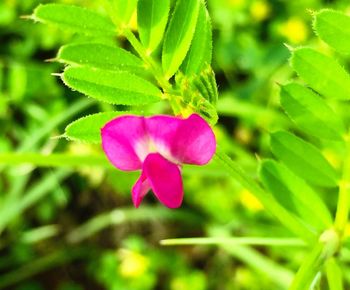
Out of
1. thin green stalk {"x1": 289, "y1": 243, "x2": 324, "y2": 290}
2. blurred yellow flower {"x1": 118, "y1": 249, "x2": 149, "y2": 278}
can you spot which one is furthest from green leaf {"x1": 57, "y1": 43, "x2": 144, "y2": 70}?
blurred yellow flower {"x1": 118, "y1": 249, "x2": 149, "y2": 278}

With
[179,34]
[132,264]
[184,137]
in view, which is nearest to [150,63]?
[179,34]

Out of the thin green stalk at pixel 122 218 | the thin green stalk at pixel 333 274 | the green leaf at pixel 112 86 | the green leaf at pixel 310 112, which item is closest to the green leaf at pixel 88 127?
the green leaf at pixel 112 86

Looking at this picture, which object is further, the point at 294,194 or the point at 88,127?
the point at 294,194

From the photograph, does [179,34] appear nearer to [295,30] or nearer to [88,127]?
[88,127]

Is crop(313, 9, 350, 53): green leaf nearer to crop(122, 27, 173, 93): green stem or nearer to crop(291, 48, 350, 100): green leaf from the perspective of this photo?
crop(291, 48, 350, 100): green leaf

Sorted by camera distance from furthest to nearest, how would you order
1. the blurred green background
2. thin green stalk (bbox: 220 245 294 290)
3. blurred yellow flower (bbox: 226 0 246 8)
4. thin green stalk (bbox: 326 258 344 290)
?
blurred yellow flower (bbox: 226 0 246 8)
the blurred green background
thin green stalk (bbox: 220 245 294 290)
thin green stalk (bbox: 326 258 344 290)

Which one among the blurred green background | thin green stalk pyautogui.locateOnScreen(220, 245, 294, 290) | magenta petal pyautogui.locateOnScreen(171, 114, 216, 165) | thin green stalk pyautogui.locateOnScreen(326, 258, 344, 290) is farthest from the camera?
the blurred green background
